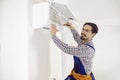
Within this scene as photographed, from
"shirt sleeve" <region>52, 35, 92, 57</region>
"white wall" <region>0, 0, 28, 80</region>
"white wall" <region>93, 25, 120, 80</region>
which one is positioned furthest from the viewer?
"white wall" <region>93, 25, 120, 80</region>

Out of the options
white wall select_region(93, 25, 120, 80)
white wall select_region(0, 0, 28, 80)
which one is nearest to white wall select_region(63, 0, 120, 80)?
white wall select_region(93, 25, 120, 80)

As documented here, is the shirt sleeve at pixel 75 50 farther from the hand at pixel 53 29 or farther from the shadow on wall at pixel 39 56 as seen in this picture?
the shadow on wall at pixel 39 56

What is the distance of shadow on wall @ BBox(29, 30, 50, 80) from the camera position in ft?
5.49

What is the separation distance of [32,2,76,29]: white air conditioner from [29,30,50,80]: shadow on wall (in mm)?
131

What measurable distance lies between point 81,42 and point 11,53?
54 centimetres

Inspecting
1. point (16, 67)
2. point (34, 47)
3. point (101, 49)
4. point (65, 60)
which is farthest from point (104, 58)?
point (16, 67)

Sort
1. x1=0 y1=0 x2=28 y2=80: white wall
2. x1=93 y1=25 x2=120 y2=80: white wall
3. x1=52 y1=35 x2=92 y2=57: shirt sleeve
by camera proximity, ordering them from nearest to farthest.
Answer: x1=52 y1=35 x2=92 y2=57: shirt sleeve → x1=0 y1=0 x2=28 y2=80: white wall → x1=93 y1=25 x2=120 y2=80: white wall

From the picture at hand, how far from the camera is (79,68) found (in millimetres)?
1580

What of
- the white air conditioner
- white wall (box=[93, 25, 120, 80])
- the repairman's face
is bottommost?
white wall (box=[93, 25, 120, 80])

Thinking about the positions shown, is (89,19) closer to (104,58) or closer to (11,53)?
(104,58)

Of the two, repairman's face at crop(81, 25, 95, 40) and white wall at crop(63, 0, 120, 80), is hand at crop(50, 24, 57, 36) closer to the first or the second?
repairman's face at crop(81, 25, 95, 40)

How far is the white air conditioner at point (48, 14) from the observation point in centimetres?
157

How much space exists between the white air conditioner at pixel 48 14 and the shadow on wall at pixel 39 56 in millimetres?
131

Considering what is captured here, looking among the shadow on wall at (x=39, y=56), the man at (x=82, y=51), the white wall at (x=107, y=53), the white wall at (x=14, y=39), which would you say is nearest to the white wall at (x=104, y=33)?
the white wall at (x=107, y=53)
